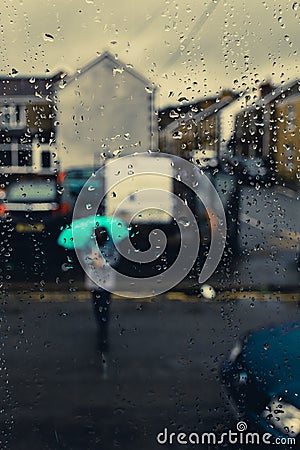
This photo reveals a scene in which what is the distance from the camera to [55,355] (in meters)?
2.04

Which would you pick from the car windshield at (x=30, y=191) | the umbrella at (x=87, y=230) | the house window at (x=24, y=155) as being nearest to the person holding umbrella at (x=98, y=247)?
the umbrella at (x=87, y=230)

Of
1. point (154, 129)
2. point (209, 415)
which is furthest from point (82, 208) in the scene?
point (209, 415)

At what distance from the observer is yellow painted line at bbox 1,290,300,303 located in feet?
6.63

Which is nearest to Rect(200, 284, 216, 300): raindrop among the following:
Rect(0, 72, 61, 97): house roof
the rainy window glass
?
the rainy window glass

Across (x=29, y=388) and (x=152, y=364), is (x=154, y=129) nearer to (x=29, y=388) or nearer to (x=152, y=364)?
(x=152, y=364)

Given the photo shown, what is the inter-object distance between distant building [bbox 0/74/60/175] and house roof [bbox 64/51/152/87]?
0.27ft

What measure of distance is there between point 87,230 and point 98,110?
35 cm

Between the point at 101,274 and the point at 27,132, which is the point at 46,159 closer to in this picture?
the point at 27,132

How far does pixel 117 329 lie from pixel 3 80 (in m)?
0.79

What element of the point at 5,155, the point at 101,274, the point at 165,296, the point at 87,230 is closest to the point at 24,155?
the point at 5,155

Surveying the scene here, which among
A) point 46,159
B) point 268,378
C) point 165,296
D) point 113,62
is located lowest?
point 268,378

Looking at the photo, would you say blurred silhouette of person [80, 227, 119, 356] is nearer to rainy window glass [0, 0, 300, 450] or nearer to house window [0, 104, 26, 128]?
rainy window glass [0, 0, 300, 450]

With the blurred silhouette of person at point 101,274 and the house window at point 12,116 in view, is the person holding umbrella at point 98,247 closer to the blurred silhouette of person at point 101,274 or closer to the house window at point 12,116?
the blurred silhouette of person at point 101,274

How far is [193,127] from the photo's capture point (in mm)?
2021
